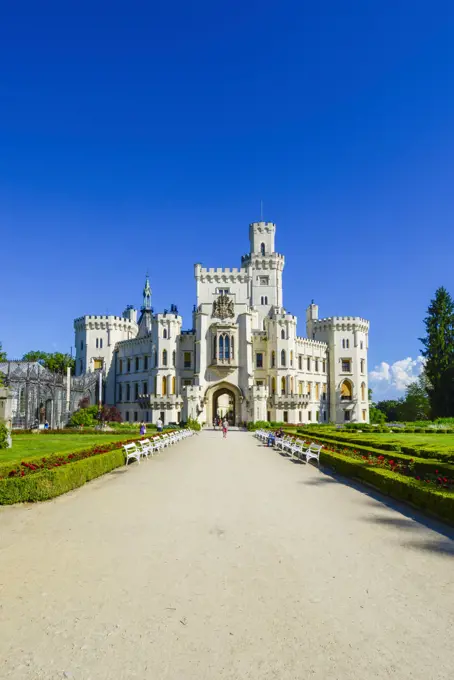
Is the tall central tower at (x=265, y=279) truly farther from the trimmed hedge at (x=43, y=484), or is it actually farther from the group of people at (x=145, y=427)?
the trimmed hedge at (x=43, y=484)

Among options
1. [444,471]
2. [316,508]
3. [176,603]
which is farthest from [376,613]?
[444,471]

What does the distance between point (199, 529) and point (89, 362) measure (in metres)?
74.1

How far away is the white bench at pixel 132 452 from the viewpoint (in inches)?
952

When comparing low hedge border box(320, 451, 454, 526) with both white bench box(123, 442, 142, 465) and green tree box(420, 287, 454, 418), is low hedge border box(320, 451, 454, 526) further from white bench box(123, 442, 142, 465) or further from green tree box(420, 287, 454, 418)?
green tree box(420, 287, 454, 418)

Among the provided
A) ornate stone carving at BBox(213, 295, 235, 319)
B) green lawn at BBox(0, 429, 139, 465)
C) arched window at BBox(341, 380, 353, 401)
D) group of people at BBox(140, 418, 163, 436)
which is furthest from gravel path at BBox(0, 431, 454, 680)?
arched window at BBox(341, 380, 353, 401)

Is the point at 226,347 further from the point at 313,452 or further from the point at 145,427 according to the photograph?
the point at 313,452

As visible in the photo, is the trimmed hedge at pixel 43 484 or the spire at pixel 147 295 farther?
the spire at pixel 147 295

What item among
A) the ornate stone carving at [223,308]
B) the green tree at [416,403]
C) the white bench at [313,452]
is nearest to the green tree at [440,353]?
the green tree at [416,403]

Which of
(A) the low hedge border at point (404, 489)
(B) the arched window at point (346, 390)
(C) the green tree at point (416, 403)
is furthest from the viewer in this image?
(C) the green tree at point (416, 403)

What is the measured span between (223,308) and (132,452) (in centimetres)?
4843

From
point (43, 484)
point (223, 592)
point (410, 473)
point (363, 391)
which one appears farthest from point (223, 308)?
point (223, 592)

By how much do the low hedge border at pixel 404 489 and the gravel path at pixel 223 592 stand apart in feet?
2.05

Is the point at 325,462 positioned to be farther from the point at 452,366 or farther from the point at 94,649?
the point at 452,366

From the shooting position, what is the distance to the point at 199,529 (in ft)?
35.1
